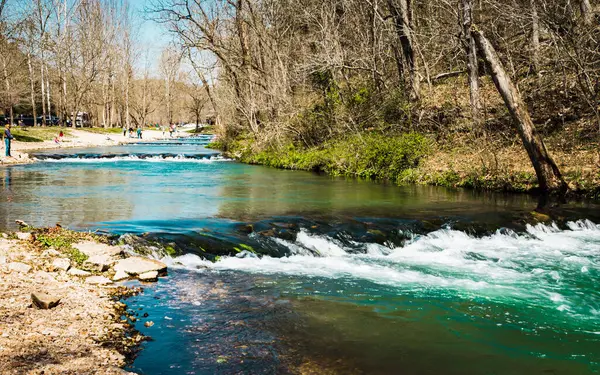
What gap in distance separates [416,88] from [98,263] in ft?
55.7

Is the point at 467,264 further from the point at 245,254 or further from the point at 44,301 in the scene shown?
the point at 44,301

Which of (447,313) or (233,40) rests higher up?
(233,40)

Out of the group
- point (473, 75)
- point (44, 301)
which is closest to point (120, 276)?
point (44, 301)

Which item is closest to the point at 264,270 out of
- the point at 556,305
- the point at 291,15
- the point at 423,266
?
the point at 423,266

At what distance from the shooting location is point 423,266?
29.0 feet

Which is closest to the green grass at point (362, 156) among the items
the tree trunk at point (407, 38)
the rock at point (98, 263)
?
the tree trunk at point (407, 38)

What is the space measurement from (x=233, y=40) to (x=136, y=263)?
25059mm

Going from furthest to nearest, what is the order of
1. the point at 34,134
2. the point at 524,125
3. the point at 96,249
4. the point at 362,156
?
1. the point at 34,134
2. the point at 362,156
3. the point at 524,125
4. the point at 96,249

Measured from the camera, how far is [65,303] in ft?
19.2

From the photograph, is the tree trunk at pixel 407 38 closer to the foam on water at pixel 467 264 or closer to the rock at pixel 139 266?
the foam on water at pixel 467 264

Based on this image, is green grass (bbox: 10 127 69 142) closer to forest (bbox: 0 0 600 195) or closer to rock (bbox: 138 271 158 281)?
forest (bbox: 0 0 600 195)

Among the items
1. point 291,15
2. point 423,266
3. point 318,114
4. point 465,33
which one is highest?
point 291,15

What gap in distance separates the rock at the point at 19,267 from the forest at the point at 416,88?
13.4 meters

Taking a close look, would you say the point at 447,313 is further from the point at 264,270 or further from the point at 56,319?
the point at 56,319
